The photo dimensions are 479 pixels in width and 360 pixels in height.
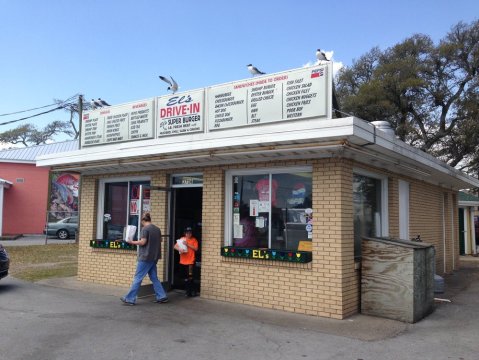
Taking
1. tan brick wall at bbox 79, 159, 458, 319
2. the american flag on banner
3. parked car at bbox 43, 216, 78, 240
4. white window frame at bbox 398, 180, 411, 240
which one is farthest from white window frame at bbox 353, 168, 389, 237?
parked car at bbox 43, 216, 78, 240

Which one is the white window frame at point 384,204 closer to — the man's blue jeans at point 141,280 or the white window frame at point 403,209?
the white window frame at point 403,209

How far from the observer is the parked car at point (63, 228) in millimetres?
27767

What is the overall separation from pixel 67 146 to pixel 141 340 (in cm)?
2990

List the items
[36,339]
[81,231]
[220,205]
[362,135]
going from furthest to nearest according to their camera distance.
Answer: [81,231] → [220,205] → [362,135] → [36,339]

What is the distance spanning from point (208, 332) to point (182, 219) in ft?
12.6

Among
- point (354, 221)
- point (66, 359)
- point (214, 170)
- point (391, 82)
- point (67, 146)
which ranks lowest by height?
point (66, 359)

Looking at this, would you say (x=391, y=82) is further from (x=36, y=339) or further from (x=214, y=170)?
(x=36, y=339)

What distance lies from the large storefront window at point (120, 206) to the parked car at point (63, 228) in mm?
17992

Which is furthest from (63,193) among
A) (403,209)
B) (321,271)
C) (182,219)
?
(321,271)

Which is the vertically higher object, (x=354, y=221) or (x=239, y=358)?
(x=354, y=221)

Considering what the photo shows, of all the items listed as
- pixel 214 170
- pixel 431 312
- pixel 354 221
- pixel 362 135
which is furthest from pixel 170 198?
pixel 431 312

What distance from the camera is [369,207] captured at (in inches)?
353

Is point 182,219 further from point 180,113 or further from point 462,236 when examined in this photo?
point 462,236

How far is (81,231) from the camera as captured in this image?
36.6 feet
